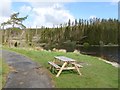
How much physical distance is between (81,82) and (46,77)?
189 cm

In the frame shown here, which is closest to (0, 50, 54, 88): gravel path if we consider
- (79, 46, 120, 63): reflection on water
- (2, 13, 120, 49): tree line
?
(79, 46, 120, 63): reflection on water

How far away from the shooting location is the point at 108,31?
107938mm

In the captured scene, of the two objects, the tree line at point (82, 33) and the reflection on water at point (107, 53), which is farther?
the tree line at point (82, 33)

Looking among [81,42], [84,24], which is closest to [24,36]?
[81,42]

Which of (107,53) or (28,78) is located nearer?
(28,78)

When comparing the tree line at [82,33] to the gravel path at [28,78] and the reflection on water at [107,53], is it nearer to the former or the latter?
the reflection on water at [107,53]

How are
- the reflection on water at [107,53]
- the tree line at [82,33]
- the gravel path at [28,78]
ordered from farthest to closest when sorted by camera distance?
the tree line at [82,33] → the reflection on water at [107,53] → the gravel path at [28,78]

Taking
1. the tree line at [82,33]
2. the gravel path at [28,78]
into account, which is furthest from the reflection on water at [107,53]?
the tree line at [82,33]

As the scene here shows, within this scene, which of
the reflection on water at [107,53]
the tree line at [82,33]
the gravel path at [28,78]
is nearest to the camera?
the gravel path at [28,78]

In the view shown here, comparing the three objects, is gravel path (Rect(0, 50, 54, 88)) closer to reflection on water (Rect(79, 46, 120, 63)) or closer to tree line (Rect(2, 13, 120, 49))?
reflection on water (Rect(79, 46, 120, 63))

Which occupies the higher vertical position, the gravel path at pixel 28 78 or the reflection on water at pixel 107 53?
the gravel path at pixel 28 78

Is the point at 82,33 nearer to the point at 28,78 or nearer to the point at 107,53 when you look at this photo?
the point at 107,53

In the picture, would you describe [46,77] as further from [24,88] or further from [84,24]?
[84,24]

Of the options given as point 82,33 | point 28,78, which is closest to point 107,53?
point 28,78
